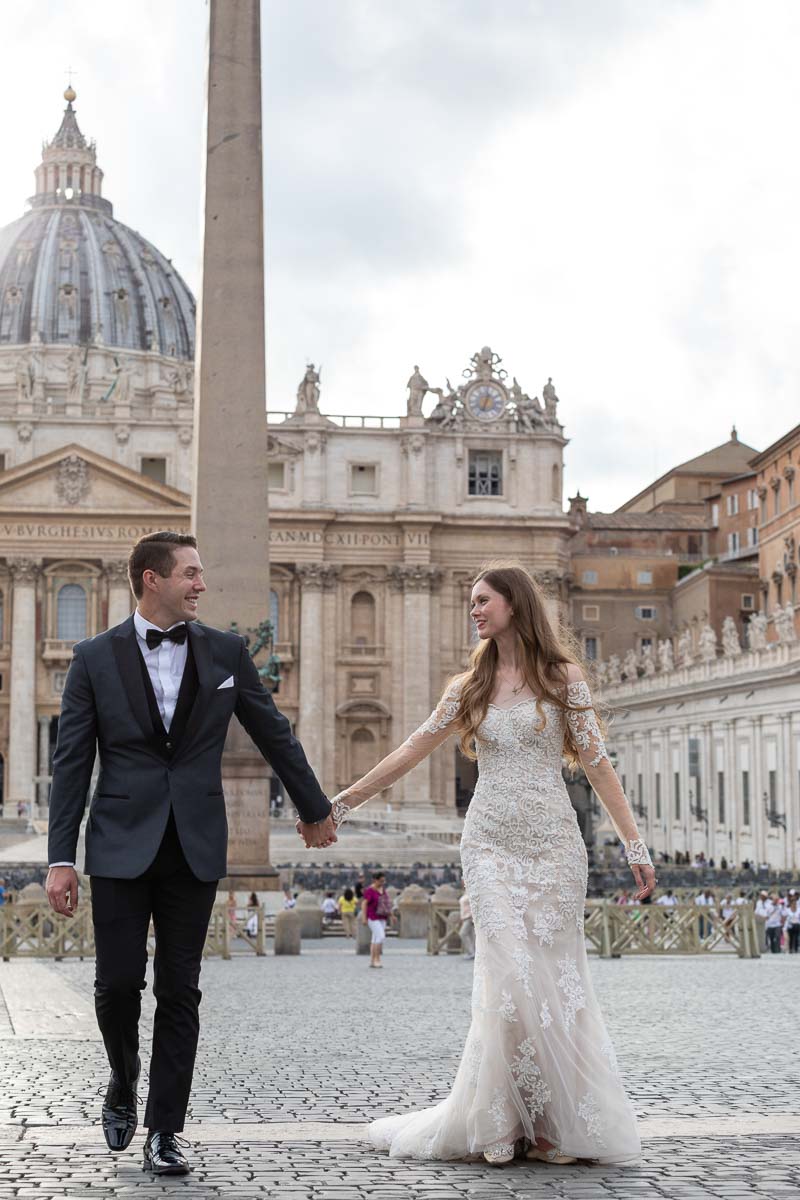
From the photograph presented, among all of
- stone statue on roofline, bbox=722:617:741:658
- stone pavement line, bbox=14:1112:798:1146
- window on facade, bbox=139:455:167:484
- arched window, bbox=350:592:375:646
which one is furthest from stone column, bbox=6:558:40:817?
stone pavement line, bbox=14:1112:798:1146

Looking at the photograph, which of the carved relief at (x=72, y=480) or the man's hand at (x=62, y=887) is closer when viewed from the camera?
the man's hand at (x=62, y=887)

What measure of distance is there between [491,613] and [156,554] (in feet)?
3.90

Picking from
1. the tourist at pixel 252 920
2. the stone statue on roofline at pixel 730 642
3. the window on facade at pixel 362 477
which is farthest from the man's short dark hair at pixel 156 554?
the window on facade at pixel 362 477

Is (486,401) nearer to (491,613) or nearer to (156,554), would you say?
(491,613)

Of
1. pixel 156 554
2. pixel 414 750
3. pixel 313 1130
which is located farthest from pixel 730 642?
pixel 156 554

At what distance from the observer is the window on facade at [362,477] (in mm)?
75250

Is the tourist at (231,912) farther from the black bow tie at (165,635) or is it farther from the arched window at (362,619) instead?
the arched window at (362,619)

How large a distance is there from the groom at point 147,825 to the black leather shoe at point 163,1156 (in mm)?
13

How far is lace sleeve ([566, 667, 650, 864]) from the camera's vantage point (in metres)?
6.36

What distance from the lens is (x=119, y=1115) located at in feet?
19.2

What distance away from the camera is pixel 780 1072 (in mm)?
8375

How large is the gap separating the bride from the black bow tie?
36.5 inches

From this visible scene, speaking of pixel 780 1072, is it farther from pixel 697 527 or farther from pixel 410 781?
pixel 697 527

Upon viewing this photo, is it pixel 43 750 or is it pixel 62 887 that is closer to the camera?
pixel 62 887
